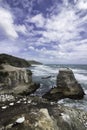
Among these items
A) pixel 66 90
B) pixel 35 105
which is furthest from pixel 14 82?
pixel 35 105

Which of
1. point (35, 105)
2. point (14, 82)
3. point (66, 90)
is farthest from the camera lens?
point (14, 82)

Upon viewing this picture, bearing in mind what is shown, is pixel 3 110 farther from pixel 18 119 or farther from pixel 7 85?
pixel 7 85

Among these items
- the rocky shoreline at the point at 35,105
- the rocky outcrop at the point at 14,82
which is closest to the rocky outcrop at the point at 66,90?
the rocky shoreline at the point at 35,105

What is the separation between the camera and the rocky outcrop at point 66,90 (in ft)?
50.7

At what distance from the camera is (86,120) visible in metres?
9.12

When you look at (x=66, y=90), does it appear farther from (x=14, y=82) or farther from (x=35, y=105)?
(x=35, y=105)

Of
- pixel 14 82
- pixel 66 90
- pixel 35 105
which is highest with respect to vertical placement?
pixel 14 82

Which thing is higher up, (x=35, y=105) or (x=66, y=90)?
(x=35, y=105)

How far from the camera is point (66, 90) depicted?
619 inches

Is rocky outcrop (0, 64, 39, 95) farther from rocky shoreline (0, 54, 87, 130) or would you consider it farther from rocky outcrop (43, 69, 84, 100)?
rocky outcrop (43, 69, 84, 100)

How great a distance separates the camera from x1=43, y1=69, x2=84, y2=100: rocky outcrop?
608 inches

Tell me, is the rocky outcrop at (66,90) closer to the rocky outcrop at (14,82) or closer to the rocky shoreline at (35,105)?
the rocky shoreline at (35,105)

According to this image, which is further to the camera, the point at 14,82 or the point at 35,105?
the point at 14,82

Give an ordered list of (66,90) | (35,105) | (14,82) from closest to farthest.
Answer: (35,105) < (66,90) < (14,82)
